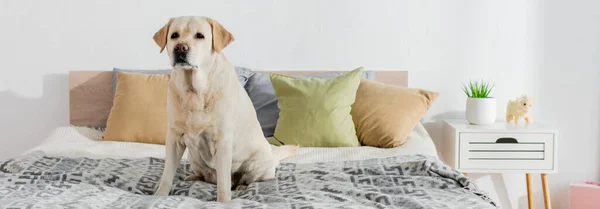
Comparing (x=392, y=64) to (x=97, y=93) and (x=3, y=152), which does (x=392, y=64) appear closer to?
(x=97, y=93)

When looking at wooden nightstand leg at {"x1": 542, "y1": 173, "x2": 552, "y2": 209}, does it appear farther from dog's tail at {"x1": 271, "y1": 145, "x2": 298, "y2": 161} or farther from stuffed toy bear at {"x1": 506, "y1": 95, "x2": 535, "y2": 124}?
dog's tail at {"x1": 271, "y1": 145, "x2": 298, "y2": 161}

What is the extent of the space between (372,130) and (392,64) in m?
0.67

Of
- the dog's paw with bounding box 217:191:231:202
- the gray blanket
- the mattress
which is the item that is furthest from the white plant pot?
the dog's paw with bounding box 217:191:231:202

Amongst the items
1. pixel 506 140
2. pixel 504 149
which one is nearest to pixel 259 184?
pixel 504 149

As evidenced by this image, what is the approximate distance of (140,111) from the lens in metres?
2.96

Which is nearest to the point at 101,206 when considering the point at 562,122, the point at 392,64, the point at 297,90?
the point at 297,90

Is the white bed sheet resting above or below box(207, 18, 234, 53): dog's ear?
below

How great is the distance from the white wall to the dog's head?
5.01 ft

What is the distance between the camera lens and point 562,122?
345 centimetres

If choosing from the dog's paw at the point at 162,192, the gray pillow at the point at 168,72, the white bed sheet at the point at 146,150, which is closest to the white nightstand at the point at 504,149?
the white bed sheet at the point at 146,150

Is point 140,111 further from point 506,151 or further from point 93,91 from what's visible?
point 506,151

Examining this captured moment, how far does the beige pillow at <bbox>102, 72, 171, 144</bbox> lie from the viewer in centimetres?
293

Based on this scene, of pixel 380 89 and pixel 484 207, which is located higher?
pixel 380 89

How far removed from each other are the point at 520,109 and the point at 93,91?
85.0 inches
